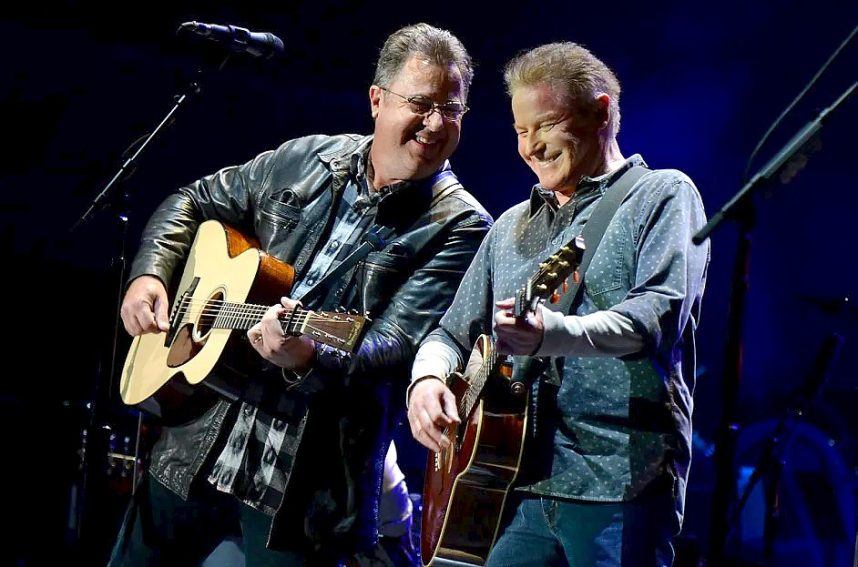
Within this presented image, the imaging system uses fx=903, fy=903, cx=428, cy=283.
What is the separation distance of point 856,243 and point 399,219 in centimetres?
442

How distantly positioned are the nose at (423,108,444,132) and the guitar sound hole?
1007 millimetres

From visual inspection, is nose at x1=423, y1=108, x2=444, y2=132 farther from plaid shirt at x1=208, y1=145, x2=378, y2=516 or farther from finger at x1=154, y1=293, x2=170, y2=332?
finger at x1=154, y1=293, x2=170, y2=332

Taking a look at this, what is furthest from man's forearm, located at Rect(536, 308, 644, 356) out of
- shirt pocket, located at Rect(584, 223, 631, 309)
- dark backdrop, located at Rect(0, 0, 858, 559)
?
dark backdrop, located at Rect(0, 0, 858, 559)

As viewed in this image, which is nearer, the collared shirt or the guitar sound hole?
the collared shirt

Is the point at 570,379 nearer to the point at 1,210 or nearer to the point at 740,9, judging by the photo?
the point at 740,9

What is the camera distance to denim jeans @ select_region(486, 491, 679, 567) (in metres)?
2.30

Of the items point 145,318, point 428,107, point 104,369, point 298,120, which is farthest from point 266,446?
point 298,120

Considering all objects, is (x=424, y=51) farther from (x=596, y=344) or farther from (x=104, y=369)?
(x=104, y=369)

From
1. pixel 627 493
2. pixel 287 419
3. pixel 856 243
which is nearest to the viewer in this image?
pixel 627 493

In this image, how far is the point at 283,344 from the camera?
9.55 ft

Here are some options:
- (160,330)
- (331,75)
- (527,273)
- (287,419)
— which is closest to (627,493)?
(527,273)

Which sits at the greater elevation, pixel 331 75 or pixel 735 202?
pixel 331 75

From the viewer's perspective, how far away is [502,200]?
6.65 m

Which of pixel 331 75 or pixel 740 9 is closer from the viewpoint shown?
pixel 740 9
